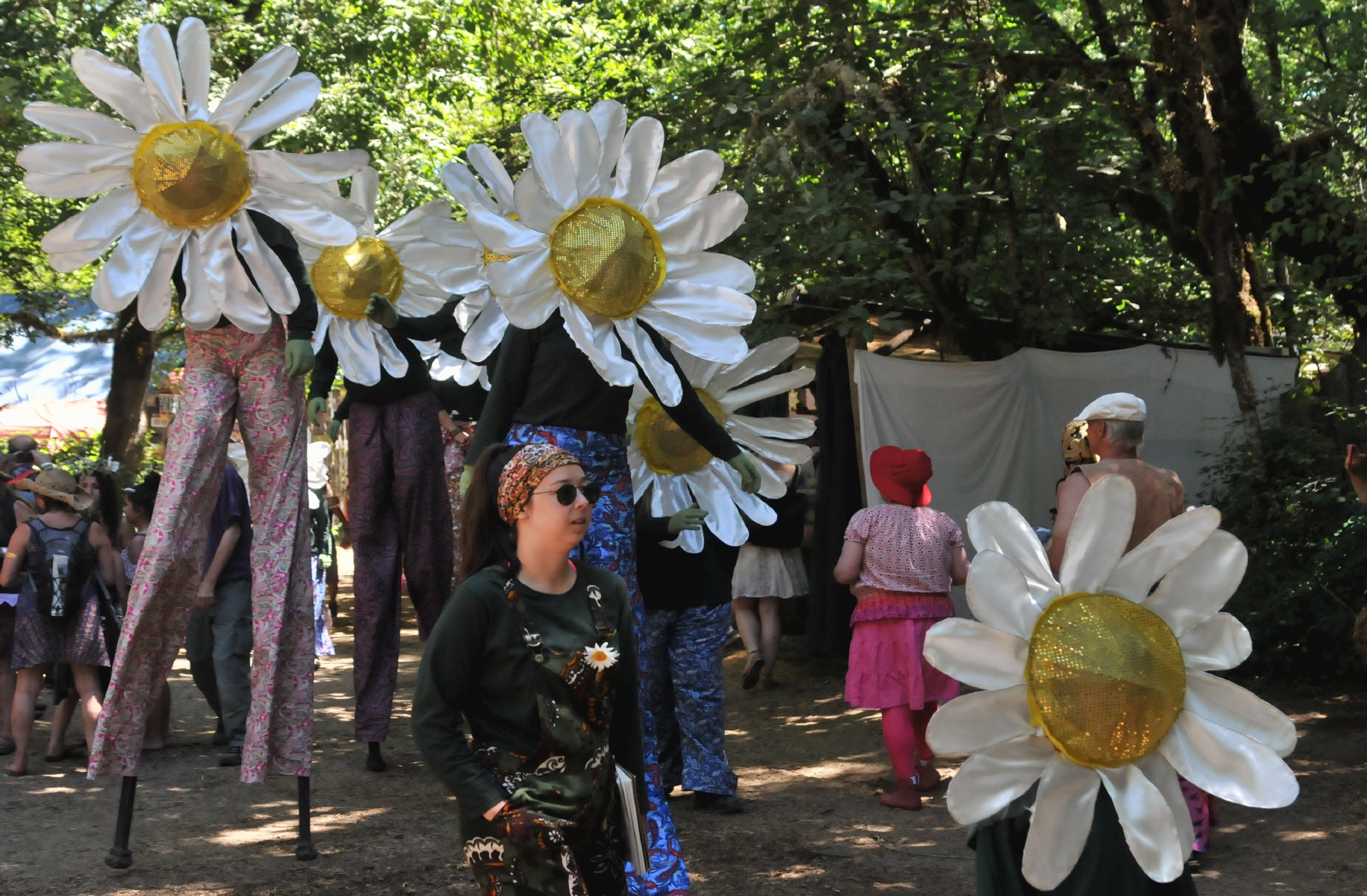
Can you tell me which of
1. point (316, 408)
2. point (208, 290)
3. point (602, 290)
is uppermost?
point (208, 290)

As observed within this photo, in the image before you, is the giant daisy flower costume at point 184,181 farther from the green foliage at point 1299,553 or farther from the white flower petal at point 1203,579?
the green foliage at point 1299,553

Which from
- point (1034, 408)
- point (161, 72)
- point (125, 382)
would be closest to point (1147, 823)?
point (161, 72)

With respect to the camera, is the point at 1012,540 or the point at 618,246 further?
the point at 618,246

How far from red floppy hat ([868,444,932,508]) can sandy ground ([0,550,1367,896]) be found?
1.34 metres

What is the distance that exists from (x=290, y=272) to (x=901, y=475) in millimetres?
2947

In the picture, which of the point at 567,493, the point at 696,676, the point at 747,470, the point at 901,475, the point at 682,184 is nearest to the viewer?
the point at 567,493

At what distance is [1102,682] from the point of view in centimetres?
239

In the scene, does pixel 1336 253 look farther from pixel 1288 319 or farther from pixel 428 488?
pixel 428 488

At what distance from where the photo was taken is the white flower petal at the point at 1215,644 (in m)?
2.45

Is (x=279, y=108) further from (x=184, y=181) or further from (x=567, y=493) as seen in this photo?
(x=567, y=493)

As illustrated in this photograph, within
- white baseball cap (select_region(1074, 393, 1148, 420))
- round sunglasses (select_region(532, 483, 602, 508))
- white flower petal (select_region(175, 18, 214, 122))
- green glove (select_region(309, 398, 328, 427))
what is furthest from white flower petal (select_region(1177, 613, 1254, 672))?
green glove (select_region(309, 398, 328, 427))

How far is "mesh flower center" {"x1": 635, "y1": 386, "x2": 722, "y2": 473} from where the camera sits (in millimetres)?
4719

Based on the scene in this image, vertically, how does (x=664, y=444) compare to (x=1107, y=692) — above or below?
above

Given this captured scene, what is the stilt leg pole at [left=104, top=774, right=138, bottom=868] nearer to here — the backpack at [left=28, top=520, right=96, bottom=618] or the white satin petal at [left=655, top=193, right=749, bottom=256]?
the backpack at [left=28, top=520, right=96, bottom=618]
